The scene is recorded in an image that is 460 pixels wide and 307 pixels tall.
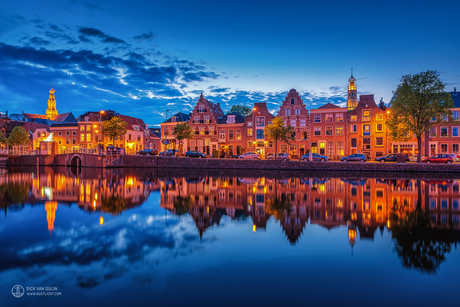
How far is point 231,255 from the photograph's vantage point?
34.9 feet

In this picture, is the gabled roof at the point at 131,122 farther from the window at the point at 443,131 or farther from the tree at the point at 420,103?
the window at the point at 443,131

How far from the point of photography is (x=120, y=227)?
1462 cm

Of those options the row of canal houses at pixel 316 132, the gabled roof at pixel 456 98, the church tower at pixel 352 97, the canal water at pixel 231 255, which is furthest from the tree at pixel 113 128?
the church tower at pixel 352 97

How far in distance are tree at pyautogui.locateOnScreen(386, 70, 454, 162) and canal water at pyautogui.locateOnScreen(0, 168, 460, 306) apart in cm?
2956

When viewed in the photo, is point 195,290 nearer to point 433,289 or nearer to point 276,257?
point 276,257

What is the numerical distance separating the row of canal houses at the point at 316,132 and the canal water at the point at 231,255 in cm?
4490

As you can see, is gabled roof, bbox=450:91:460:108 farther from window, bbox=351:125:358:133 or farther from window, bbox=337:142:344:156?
window, bbox=337:142:344:156

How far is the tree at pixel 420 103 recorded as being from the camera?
44.8 metres

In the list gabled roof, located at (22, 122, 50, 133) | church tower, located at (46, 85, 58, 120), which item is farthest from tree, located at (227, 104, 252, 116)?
church tower, located at (46, 85, 58, 120)

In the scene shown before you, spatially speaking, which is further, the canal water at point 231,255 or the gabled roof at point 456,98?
the gabled roof at point 456,98

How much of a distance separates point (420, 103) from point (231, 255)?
4718 centimetres

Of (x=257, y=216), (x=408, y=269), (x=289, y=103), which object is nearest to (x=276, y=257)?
(x=408, y=269)

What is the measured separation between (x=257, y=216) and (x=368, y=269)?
8296 mm

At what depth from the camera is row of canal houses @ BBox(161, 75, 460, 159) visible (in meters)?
59.6
